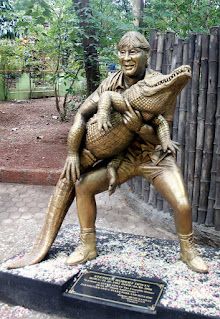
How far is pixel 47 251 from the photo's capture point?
3.05 m

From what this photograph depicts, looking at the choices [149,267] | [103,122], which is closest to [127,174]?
[103,122]

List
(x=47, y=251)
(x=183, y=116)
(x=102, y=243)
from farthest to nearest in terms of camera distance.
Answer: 1. (x=183, y=116)
2. (x=102, y=243)
3. (x=47, y=251)

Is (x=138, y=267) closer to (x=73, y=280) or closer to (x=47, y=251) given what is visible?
(x=73, y=280)

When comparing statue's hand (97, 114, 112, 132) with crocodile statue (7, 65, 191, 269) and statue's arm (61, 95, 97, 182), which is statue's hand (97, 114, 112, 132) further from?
statue's arm (61, 95, 97, 182)

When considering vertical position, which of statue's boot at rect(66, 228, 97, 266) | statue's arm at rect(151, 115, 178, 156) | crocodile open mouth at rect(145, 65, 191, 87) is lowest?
statue's boot at rect(66, 228, 97, 266)

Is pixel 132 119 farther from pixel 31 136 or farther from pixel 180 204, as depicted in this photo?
pixel 31 136

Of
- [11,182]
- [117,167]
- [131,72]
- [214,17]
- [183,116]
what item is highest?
[214,17]

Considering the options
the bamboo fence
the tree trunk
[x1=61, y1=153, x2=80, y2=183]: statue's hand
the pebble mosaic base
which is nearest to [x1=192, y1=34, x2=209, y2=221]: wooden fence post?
the bamboo fence

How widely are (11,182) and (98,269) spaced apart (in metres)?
3.58

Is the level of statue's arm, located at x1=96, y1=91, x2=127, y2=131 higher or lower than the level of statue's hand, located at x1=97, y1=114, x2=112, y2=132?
higher

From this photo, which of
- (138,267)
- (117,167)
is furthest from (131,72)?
(138,267)

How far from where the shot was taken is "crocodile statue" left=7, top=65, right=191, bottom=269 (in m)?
2.61

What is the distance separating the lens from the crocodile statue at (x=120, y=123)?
2.61 metres

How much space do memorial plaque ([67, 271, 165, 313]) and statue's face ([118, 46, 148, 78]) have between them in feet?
4.53
